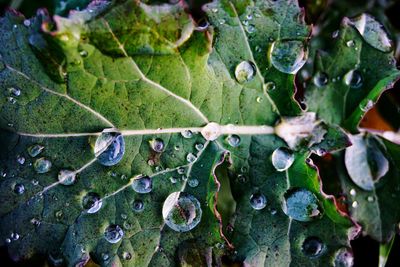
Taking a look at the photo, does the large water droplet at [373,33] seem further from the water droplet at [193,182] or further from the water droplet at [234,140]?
the water droplet at [193,182]

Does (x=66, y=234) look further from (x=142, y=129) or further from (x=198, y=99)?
(x=198, y=99)

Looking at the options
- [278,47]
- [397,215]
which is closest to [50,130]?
[278,47]

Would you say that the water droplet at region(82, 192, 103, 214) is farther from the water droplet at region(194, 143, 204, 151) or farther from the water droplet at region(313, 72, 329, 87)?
the water droplet at region(313, 72, 329, 87)

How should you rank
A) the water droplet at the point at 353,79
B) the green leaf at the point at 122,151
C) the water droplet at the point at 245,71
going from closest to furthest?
1. the green leaf at the point at 122,151
2. the water droplet at the point at 245,71
3. the water droplet at the point at 353,79

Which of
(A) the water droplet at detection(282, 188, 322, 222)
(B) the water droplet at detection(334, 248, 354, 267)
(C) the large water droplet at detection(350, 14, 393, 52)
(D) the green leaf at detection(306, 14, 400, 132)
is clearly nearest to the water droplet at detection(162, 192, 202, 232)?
(A) the water droplet at detection(282, 188, 322, 222)

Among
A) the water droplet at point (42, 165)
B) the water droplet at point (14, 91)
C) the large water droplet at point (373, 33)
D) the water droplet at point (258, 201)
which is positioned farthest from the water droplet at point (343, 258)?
the water droplet at point (14, 91)

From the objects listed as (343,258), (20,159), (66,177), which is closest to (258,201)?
(343,258)
